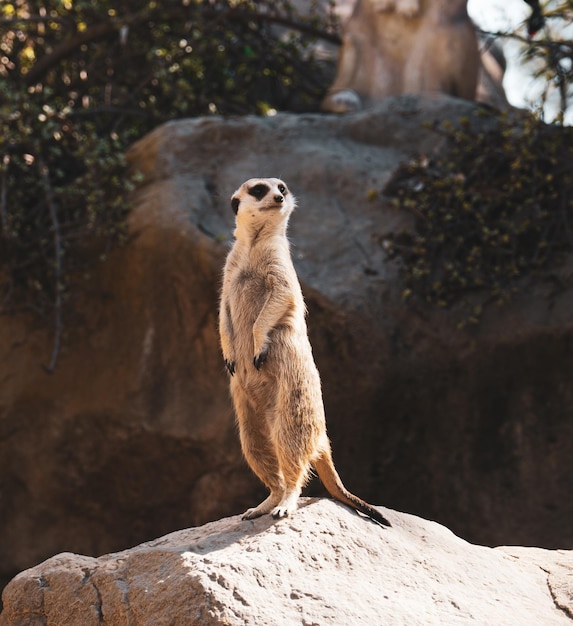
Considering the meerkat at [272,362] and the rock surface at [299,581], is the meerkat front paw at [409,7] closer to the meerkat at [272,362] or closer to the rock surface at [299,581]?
the meerkat at [272,362]

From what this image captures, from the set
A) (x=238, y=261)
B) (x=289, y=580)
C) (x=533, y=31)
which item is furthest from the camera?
(x=533, y=31)

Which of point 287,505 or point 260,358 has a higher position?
point 260,358

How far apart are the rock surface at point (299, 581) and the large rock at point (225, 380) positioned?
7.17ft

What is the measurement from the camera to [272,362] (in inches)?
139

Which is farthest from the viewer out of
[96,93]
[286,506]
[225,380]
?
[96,93]

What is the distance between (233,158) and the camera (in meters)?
6.20

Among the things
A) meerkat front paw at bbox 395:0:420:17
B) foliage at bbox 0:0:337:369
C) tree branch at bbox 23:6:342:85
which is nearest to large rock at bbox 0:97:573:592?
foliage at bbox 0:0:337:369

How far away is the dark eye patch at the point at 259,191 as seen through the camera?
367cm

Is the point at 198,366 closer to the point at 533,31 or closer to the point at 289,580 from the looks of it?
the point at 289,580

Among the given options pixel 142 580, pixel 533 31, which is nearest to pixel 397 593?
pixel 142 580

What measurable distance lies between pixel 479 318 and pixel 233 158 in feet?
6.76

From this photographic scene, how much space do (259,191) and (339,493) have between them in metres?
1.30

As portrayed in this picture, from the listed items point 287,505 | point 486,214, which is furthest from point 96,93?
point 287,505

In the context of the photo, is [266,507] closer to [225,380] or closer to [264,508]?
[264,508]
